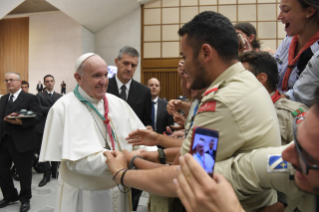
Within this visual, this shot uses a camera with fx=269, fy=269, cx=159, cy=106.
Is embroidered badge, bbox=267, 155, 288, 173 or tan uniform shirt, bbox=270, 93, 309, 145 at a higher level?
tan uniform shirt, bbox=270, 93, 309, 145

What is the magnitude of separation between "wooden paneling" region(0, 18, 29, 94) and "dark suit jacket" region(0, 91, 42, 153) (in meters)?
7.50

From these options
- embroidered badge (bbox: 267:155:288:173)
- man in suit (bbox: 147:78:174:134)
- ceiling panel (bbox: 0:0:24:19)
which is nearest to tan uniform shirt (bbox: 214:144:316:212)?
embroidered badge (bbox: 267:155:288:173)

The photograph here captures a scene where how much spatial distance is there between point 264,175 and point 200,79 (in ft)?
1.65

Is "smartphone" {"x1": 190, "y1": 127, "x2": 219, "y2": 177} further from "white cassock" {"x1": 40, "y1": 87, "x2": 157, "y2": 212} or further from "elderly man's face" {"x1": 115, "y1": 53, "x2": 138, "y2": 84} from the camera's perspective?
"elderly man's face" {"x1": 115, "y1": 53, "x2": 138, "y2": 84}

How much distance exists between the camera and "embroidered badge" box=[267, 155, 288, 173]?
3.01 ft

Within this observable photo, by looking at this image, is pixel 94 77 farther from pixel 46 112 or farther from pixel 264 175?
pixel 46 112

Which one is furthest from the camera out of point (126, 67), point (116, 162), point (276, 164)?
point (126, 67)

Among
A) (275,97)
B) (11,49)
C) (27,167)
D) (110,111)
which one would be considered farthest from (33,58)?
(275,97)

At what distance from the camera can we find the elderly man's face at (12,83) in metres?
4.54

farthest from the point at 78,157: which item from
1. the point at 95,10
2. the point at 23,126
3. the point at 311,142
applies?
the point at 95,10

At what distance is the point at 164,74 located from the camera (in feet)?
35.6

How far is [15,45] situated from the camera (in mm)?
11406

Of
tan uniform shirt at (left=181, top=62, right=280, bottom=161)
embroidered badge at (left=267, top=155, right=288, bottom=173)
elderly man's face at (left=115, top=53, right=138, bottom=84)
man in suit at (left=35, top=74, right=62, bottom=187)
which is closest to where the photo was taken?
embroidered badge at (left=267, top=155, right=288, bottom=173)

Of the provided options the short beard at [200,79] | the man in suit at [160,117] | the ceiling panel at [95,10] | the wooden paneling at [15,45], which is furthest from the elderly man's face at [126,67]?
the wooden paneling at [15,45]
